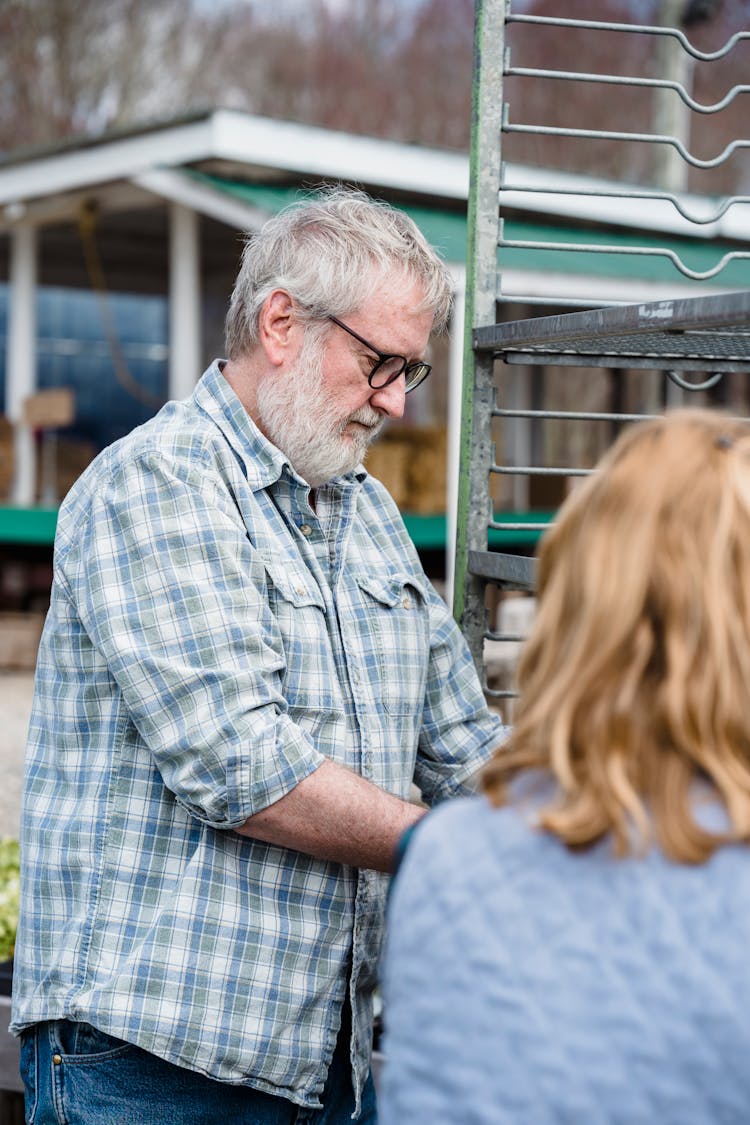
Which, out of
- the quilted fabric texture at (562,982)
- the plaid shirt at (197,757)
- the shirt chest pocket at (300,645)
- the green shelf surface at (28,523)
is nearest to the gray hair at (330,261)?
the plaid shirt at (197,757)

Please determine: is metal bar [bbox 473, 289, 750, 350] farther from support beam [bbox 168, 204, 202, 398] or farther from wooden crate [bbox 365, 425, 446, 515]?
support beam [bbox 168, 204, 202, 398]

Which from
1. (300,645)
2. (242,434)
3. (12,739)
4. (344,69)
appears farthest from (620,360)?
(344,69)

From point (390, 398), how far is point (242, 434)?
0.27 metres

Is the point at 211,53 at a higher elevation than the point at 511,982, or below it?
higher

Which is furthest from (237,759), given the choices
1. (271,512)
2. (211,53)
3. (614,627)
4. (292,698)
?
(211,53)

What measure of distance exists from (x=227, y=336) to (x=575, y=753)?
1322 mm

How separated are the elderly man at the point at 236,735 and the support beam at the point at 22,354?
955 centimetres

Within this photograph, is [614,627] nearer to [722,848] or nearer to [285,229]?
[722,848]

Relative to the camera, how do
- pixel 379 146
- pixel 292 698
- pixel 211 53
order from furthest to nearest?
1. pixel 211 53
2. pixel 379 146
3. pixel 292 698

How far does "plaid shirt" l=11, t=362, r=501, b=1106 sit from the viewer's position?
194 cm

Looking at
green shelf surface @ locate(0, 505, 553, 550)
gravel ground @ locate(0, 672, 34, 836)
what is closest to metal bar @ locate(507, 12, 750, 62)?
gravel ground @ locate(0, 672, 34, 836)

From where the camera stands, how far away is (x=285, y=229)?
7.36 feet

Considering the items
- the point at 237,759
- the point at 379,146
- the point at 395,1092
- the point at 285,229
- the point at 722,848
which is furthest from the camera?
the point at 379,146

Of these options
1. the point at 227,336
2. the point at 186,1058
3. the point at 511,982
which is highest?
the point at 227,336
